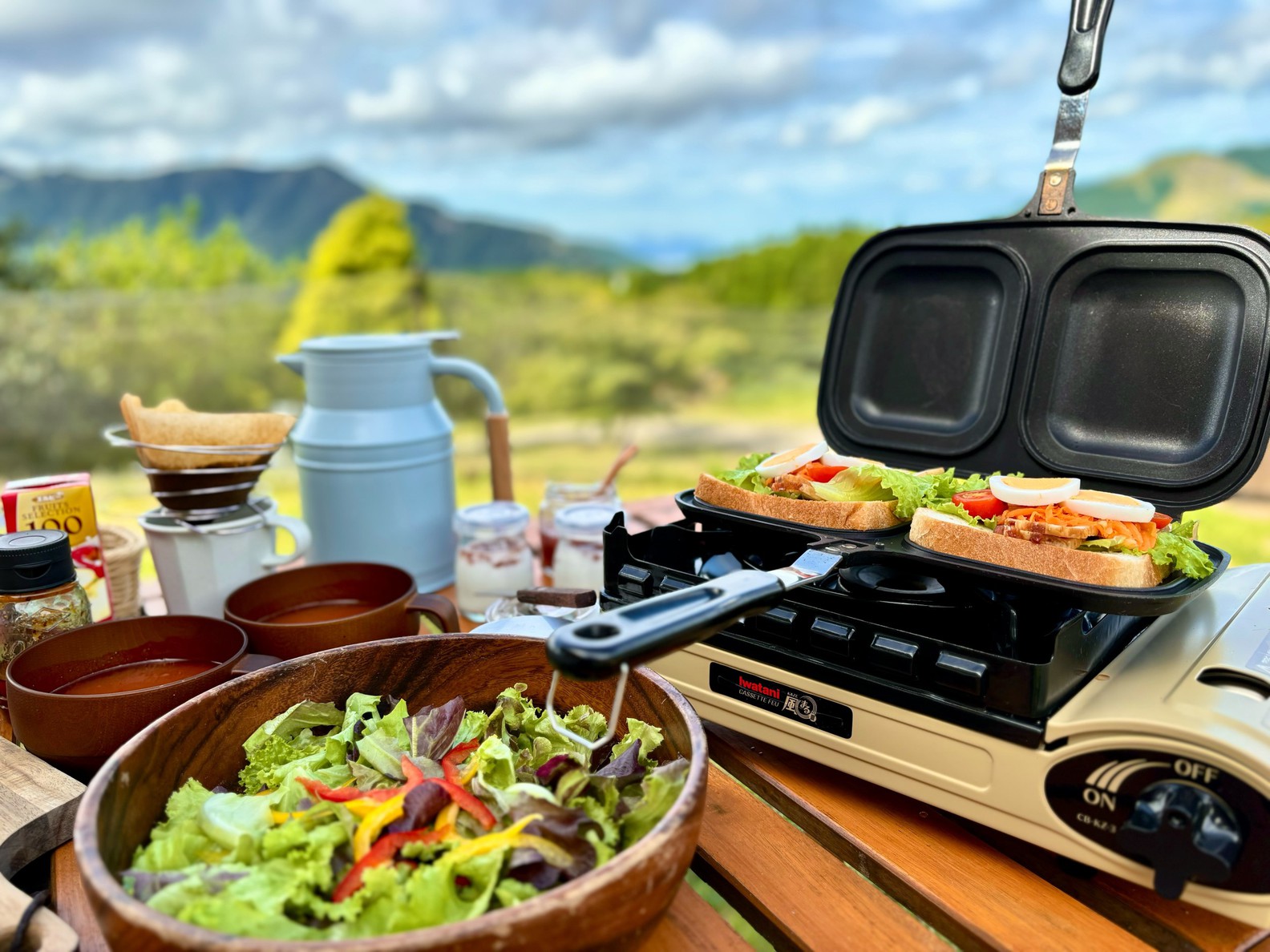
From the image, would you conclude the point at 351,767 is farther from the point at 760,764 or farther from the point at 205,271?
the point at 205,271

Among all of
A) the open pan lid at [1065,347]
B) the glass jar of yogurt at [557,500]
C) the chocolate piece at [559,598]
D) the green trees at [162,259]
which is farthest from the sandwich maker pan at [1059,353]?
the green trees at [162,259]

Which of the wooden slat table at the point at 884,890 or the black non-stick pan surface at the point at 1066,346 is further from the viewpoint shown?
the black non-stick pan surface at the point at 1066,346

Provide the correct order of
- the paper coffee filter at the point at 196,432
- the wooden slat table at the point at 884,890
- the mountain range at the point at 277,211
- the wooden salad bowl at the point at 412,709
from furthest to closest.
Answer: the mountain range at the point at 277,211, the paper coffee filter at the point at 196,432, the wooden slat table at the point at 884,890, the wooden salad bowl at the point at 412,709

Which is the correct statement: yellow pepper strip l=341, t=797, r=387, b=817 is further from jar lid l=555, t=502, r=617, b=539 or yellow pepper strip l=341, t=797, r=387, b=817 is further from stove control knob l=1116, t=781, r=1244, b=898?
jar lid l=555, t=502, r=617, b=539

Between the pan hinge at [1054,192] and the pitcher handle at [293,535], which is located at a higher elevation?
the pan hinge at [1054,192]

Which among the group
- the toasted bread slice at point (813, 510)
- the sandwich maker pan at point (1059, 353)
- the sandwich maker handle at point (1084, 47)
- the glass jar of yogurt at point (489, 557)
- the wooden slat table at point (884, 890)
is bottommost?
the wooden slat table at point (884, 890)

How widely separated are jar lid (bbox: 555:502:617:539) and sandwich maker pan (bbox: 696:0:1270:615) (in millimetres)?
372

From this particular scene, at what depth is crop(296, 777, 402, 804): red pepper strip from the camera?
0.93 m

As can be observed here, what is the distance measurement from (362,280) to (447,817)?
9.17m

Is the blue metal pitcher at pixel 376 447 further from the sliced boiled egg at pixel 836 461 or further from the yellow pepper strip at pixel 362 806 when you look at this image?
the yellow pepper strip at pixel 362 806

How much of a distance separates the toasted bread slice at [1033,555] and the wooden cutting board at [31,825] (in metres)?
1.18

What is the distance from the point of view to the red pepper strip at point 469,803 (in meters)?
0.90

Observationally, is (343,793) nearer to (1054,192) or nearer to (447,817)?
(447,817)

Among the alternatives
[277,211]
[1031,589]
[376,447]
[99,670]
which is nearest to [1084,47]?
[1031,589]
